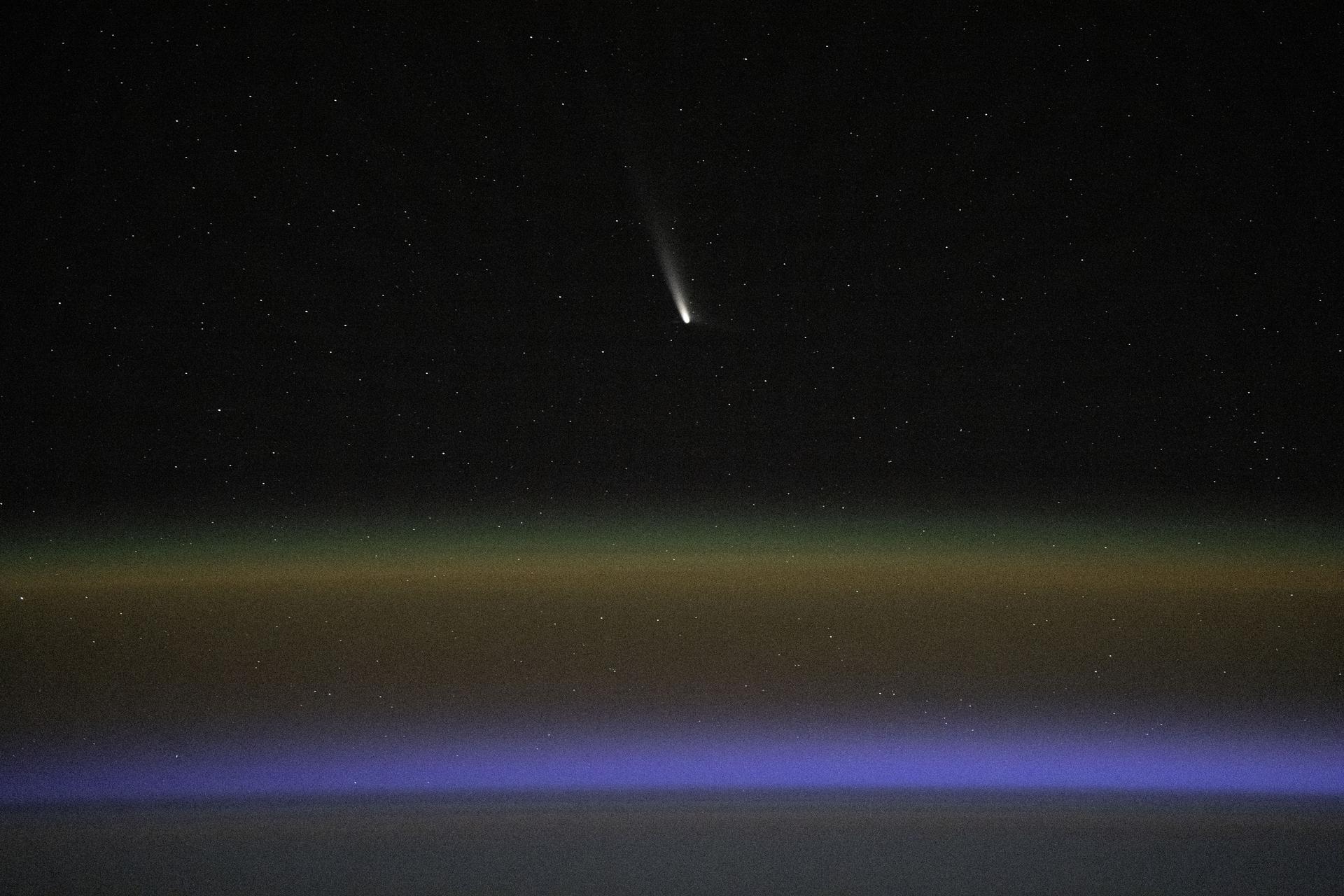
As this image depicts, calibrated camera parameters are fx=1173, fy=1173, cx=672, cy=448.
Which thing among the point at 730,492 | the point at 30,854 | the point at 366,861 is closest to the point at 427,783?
the point at 366,861

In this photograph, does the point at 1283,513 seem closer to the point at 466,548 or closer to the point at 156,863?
the point at 466,548

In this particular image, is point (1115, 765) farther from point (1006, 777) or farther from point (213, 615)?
point (213, 615)

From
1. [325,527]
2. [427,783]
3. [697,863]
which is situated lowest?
[697,863]

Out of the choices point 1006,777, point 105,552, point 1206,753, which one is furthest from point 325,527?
point 1206,753

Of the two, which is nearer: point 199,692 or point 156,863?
point 156,863

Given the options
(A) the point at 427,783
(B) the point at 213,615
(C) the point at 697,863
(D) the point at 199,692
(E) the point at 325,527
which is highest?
(E) the point at 325,527

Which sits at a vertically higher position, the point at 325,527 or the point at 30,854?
the point at 325,527

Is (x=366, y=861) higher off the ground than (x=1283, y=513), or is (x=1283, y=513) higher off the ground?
(x=1283, y=513)

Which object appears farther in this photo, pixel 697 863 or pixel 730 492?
pixel 730 492
